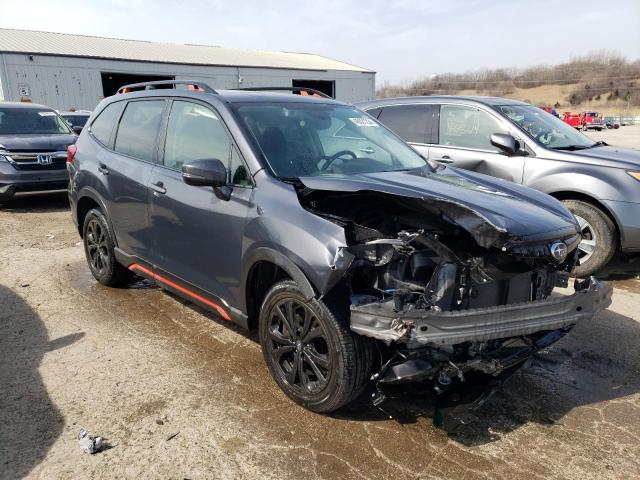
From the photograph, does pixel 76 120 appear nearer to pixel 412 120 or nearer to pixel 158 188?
pixel 412 120

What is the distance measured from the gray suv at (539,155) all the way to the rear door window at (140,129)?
319 centimetres

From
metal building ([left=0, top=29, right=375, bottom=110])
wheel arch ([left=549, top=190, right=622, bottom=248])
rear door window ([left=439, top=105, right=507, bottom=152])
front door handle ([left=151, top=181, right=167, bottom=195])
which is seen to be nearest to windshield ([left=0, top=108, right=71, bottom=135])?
front door handle ([left=151, top=181, right=167, bottom=195])

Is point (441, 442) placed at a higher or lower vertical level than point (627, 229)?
lower

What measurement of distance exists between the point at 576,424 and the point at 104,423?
276cm

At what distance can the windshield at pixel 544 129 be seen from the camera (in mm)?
5934

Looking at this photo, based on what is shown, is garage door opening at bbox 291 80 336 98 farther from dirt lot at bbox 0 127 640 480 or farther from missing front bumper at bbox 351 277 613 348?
missing front bumper at bbox 351 277 613 348

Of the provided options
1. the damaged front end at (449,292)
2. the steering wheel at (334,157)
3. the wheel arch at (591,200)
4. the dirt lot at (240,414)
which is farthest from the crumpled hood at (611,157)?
the steering wheel at (334,157)

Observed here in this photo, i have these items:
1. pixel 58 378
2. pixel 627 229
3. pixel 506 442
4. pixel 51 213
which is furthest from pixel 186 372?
pixel 51 213

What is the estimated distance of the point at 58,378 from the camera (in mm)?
3488

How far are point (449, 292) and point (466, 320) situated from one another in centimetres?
21

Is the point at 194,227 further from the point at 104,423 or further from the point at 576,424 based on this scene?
the point at 576,424

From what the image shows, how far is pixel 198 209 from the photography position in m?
3.55

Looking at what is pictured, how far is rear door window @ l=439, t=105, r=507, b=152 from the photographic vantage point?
612 centimetres

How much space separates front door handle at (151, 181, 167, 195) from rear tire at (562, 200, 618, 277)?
410 cm
